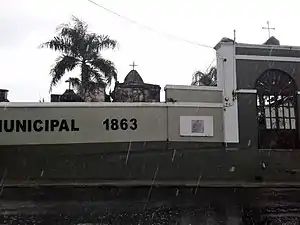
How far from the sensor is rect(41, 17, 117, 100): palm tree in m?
23.3

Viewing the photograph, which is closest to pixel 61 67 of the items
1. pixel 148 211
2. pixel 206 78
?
pixel 206 78

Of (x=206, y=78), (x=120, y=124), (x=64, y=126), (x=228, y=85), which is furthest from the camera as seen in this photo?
(x=206, y=78)

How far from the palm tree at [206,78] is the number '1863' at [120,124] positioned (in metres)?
10.2

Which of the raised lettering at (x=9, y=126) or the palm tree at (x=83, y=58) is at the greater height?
the palm tree at (x=83, y=58)

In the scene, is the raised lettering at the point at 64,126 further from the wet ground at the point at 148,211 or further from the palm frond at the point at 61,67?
the palm frond at the point at 61,67

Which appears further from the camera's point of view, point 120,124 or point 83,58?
point 83,58

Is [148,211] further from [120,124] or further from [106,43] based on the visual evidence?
[106,43]

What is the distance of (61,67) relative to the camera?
23.2 m

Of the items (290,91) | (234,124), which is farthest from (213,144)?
(290,91)

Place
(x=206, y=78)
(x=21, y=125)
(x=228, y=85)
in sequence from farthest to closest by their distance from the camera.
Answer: (x=206, y=78), (x=228, y=85), (x=21, y=125)

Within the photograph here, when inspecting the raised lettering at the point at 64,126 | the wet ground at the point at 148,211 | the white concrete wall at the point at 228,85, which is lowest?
the wet ground at the point at 148,211

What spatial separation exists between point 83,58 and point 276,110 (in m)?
9.75

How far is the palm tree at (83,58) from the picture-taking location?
23.3 m

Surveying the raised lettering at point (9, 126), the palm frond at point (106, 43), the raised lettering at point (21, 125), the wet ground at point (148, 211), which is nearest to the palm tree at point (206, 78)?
the palm frond at point (106, 43)
